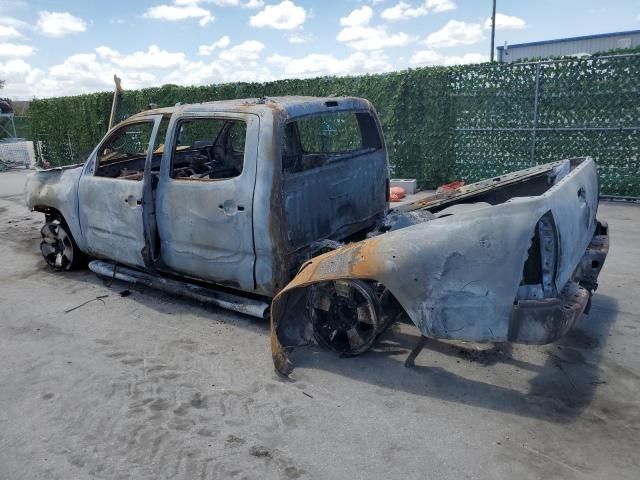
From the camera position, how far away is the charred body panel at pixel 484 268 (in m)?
2.98

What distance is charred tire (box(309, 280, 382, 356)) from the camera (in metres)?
3.72

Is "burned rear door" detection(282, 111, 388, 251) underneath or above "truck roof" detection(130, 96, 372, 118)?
underneath

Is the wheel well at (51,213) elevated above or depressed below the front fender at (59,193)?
below


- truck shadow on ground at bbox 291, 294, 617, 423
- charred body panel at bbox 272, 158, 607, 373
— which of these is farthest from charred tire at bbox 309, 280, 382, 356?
charred body panel at bbox 272, 158, 607, 373

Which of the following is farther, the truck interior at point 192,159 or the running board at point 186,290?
the truck interior at point 192,159

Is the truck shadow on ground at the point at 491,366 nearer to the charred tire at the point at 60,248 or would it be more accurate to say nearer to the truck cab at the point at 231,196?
the truck cab at the point at 231,196

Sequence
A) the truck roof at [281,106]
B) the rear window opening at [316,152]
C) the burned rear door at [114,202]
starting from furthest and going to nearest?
the burned rear door at [114,202]
the rear window opening at [316,152]
the truck roof at [281,106]

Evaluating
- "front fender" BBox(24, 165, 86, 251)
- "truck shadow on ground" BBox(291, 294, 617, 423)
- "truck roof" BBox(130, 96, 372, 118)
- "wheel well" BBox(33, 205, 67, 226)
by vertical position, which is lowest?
"truck shadow on ground" BBox(291, 294, 617, 423)

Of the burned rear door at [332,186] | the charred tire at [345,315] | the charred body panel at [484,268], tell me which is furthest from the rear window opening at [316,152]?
the charred body panel at [484,268]

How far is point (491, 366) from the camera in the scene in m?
3.79

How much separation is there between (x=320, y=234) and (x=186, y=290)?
147 cm

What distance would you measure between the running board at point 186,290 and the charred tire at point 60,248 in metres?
0.49

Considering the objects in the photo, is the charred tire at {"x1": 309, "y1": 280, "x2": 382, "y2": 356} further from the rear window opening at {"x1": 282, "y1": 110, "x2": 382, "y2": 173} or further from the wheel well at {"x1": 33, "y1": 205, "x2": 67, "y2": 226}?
the wheel well at {"x1": 33, "y1": 205, "x2": 67, "y2": 226}

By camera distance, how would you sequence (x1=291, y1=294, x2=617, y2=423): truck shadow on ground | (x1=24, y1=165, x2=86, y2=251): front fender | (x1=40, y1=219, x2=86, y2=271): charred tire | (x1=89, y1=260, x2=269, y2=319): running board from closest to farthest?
(x1=291, y1=294, x2=617, y2=423): truck shadow on ground → (x1=89, y1=260, x2=269, y2=319): running board → (x1=24, y1=165, x2=86, y2=251): front fender → (x1=40, y1=219, x2=86, y2=271): charred tire
